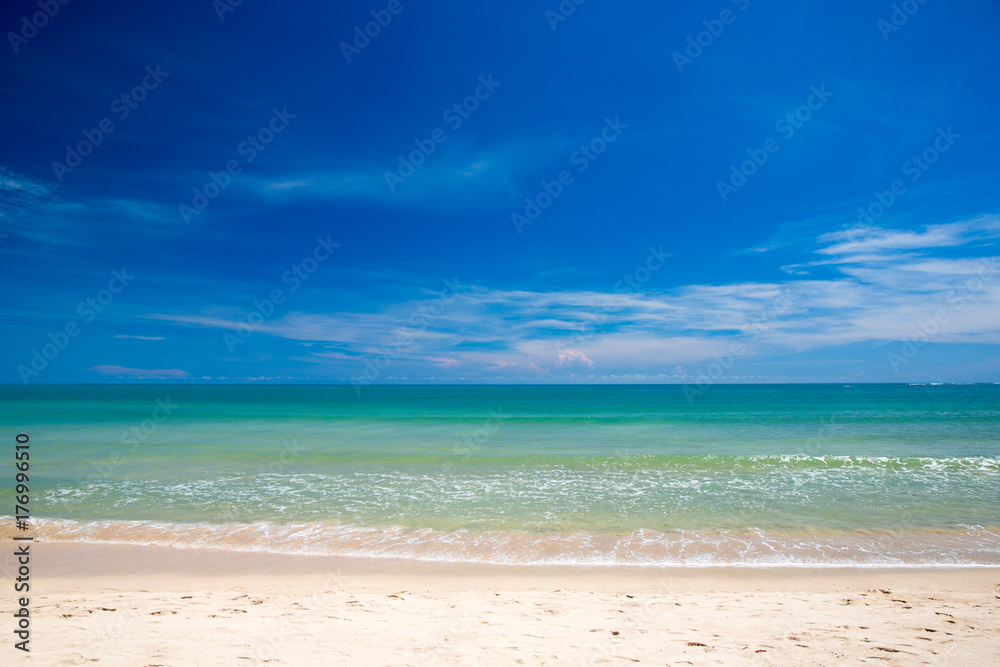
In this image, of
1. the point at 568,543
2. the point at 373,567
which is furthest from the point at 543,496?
the point at 373,567

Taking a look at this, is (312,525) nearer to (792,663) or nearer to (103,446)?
(792,663)

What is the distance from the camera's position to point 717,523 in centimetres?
953

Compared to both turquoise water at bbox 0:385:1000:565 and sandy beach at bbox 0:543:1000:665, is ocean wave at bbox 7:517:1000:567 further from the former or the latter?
sandy beach at bbox 0:543:1000:665

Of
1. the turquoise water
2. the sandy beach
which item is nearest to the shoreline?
the sandy beach

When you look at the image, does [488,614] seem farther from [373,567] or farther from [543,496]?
[543,496]

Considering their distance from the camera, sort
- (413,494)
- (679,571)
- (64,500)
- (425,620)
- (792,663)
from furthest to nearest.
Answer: (413,494) → (64,500) → (679,571) → (425,620) → (792,663)

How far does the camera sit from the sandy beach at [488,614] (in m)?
4.43

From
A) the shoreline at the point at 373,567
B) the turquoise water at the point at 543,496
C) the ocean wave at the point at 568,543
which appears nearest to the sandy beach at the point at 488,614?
the shoreline at the point at 373,567

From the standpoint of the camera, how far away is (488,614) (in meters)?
5.43

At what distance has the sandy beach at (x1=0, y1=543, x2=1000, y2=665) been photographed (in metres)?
4.43

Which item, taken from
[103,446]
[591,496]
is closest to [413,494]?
[591,496]

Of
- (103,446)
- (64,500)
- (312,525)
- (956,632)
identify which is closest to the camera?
(956,632)

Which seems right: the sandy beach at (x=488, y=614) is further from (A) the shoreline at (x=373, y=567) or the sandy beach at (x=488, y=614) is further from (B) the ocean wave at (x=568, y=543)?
(B) the ocean wave at (x=568, y=543)

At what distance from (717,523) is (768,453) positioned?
1151 cm
